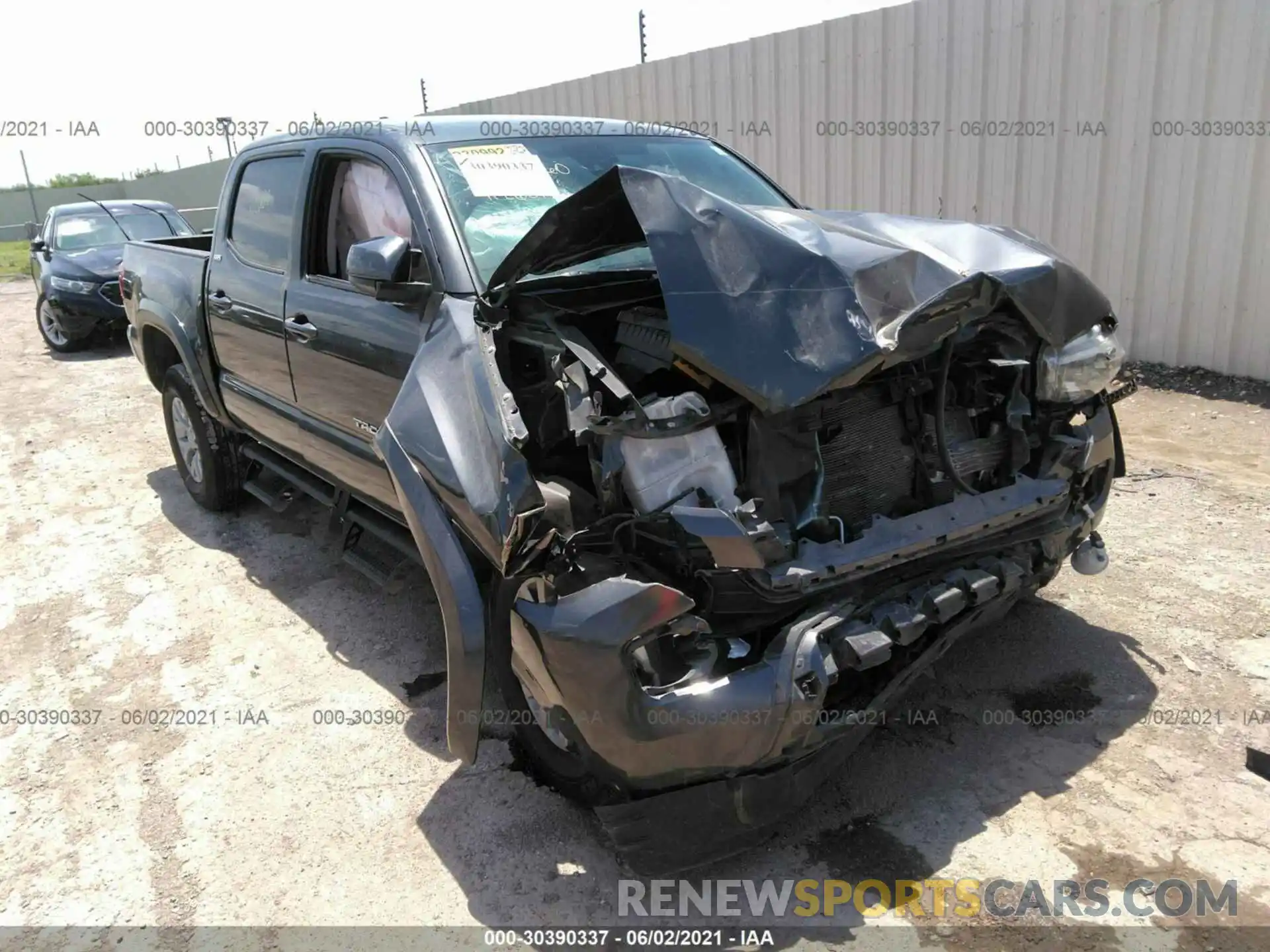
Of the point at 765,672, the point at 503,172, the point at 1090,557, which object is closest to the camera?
the point at 765,672

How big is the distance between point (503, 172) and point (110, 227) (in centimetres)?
1041

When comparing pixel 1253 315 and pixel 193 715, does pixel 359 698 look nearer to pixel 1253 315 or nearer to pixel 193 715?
pixel 193 715

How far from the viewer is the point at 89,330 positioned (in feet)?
36.7

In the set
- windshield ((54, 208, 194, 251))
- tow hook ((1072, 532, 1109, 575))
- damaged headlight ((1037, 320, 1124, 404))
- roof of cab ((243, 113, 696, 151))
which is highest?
roof of cab ((243, 113, 696, 151))

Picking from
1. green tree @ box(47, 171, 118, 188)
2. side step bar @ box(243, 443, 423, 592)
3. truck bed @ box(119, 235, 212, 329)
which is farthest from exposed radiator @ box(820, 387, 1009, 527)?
green tree @ box(47, 171, 118, 188)

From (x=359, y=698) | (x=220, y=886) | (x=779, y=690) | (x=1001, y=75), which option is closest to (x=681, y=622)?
(x=779, y=690)

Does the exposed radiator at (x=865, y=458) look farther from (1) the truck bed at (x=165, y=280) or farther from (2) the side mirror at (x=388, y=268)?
(1) the truck bed at (x=165, y=280)

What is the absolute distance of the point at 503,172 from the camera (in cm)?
350

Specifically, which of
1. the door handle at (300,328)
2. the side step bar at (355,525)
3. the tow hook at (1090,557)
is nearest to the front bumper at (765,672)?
the tow hook at (1090,557)

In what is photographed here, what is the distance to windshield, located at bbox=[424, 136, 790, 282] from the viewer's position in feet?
10.7

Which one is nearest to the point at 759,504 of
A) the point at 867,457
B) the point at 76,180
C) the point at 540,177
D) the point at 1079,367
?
the point at 867,457

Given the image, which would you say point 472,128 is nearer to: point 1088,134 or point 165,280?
point 165,280

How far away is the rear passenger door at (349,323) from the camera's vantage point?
11.1 ft

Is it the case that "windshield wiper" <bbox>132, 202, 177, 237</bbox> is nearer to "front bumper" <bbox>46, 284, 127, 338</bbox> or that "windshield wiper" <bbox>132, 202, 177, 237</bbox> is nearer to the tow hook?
"front bumper" <bbox>46, 284, 127, 338</bbox>
